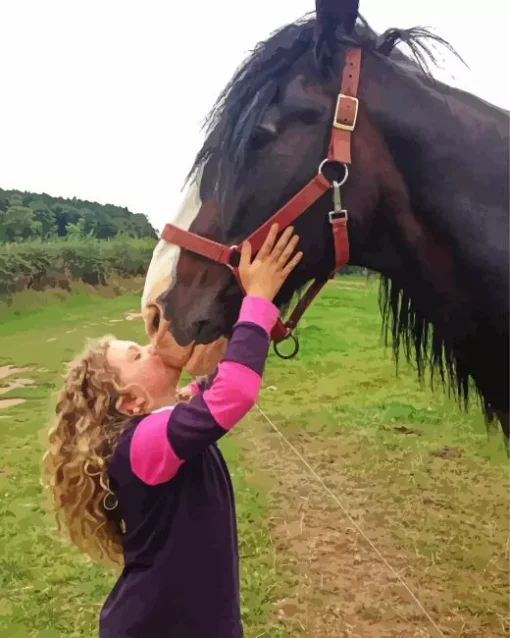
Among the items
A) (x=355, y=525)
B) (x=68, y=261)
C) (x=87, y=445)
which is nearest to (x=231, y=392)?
(x=87, y=445)

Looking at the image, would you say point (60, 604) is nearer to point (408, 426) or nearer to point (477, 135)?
point (477, 135)

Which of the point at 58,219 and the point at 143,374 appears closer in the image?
the point at 143,374

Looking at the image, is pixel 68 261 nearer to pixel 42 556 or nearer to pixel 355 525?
pixel 42 556

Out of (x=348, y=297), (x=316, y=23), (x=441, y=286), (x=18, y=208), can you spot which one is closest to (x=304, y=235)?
(x=441, y=286)

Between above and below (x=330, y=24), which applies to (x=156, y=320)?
below

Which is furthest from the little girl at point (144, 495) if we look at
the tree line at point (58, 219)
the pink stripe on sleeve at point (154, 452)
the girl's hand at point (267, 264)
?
the tree line at point (58, 219)

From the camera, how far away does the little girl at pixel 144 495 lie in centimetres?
142

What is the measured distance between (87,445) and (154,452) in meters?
0.17

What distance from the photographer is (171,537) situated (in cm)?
144

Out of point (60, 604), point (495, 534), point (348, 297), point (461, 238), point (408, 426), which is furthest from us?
point (348, 297)

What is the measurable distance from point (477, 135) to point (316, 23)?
35cm

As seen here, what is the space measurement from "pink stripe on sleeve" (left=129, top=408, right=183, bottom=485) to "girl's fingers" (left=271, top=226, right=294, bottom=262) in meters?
0.36

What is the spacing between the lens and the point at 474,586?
2.77 meters

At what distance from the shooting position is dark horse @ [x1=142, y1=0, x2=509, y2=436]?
1.28 meters
